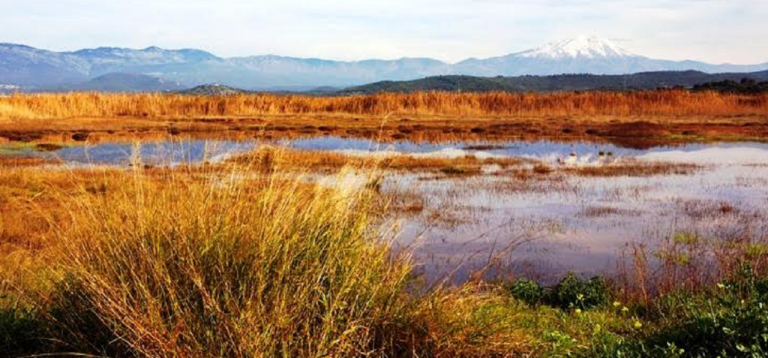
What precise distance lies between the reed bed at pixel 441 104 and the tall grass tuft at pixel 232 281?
49.0 meters

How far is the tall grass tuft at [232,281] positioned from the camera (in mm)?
5973

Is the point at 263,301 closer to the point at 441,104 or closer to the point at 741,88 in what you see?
the point at 441,104

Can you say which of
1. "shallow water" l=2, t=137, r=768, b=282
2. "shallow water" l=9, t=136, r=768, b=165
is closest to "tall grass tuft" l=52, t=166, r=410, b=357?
"shallow water" l=2, t=137, r=768, b=282

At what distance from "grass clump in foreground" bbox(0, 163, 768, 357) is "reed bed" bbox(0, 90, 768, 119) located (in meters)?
48.9

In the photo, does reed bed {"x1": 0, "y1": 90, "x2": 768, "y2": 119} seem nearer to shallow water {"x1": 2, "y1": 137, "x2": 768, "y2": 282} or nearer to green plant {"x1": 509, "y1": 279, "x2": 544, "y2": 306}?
shallow water {"x1": 2, "y1": 137, "x2": 768, "y2": 282}

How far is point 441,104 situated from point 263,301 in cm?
5362

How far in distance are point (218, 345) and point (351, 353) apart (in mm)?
1211

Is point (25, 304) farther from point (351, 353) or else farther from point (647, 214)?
point (647, 214)

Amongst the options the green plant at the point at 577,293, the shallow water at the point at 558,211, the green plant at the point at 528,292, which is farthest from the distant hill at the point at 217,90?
the green plant at the point at 577,293

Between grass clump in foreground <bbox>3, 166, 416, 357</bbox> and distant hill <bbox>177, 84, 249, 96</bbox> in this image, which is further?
distant hill <bbox>177, 84, 249, 96</bbox>

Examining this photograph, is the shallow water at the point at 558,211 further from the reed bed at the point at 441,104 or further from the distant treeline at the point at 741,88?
the distant treeline at the point at 741,88

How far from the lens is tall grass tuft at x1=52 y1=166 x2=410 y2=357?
19.6 feet

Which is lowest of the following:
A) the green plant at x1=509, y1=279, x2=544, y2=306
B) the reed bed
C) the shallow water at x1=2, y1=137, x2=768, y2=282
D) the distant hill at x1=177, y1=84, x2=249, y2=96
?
the shallow water at x1=2, y1=137, x2=768, y2=282

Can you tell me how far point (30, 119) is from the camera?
48531 millimetres
